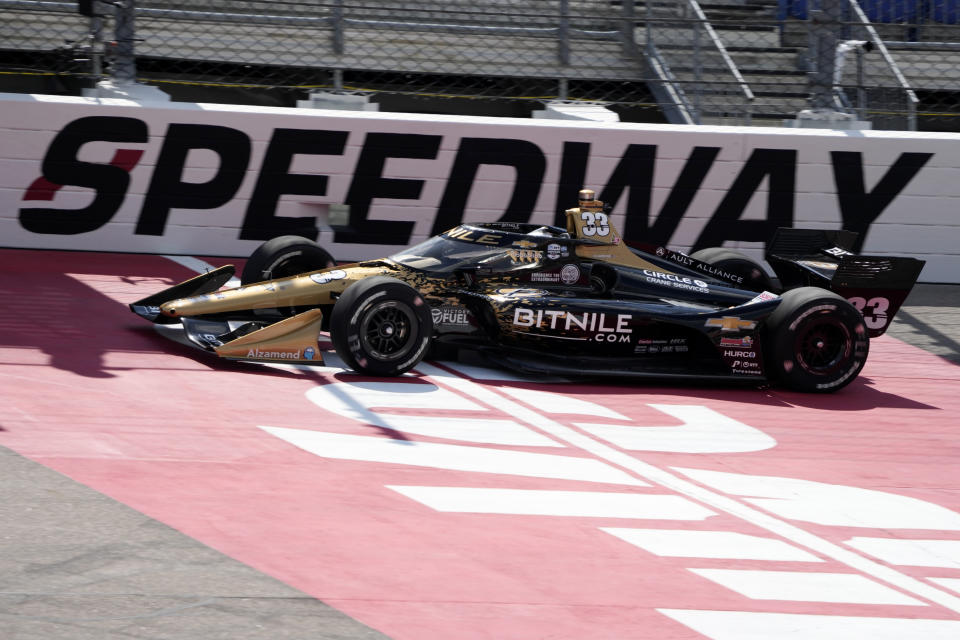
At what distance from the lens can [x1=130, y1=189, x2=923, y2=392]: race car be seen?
25.0 ft

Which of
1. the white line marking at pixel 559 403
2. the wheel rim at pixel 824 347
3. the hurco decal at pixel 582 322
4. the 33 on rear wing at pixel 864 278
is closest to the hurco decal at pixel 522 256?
the hurco decal at pixel 582 322

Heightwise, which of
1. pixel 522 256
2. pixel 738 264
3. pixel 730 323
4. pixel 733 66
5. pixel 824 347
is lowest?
pixel 824 347

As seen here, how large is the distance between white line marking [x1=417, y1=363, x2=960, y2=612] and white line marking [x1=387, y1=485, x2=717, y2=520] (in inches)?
6.8

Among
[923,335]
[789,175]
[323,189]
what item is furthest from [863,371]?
[323,189]

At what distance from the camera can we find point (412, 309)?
7.64m

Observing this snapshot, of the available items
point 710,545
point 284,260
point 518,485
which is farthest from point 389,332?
point 710,545

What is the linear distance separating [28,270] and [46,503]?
550cm

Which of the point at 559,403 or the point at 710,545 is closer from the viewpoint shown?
the point at 710,545

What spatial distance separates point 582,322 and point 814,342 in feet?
5.03

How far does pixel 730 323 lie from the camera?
8.04m

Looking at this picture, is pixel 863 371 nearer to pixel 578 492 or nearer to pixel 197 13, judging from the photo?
pixel 578 492

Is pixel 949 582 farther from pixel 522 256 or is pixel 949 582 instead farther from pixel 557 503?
pixel 522 256


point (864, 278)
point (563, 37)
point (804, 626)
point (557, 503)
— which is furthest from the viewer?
point (563, 37)

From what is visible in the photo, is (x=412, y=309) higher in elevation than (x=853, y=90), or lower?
lower
